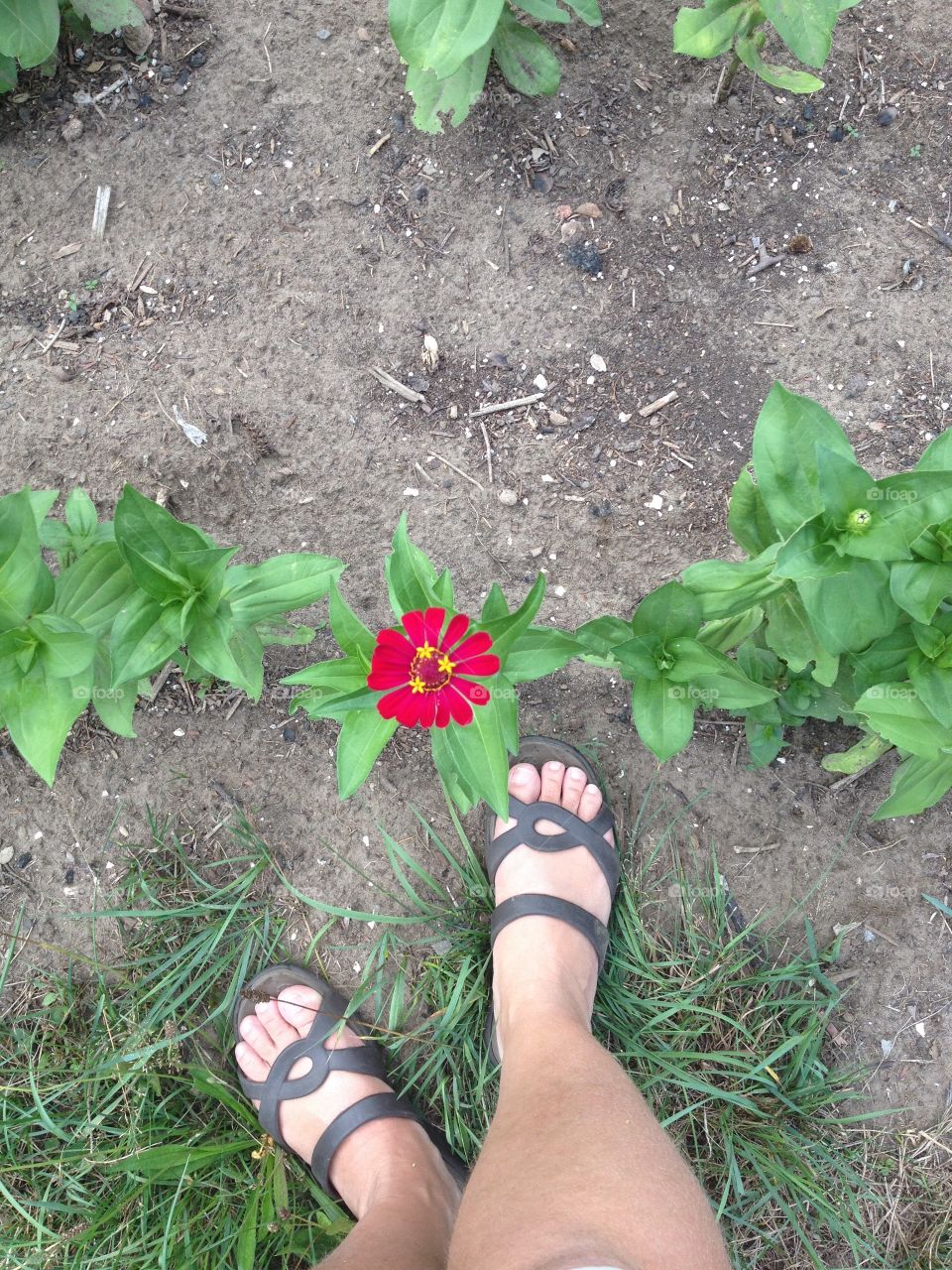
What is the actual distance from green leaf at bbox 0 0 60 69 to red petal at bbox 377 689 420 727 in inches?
80.5

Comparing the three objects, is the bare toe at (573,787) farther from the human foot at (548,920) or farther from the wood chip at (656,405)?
the wood chip at (656,405)

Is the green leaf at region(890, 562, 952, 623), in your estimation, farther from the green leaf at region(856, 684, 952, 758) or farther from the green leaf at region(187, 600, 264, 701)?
the green leaf at region(187, 600, 264, 701)

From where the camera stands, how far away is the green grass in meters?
2.10

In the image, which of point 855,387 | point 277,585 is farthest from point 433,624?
point 855,387

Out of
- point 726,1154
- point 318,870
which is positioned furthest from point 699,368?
point 726,1154

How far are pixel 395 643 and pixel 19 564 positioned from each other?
27.0 inches

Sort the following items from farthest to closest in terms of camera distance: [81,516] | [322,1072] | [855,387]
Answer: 1. [855,387]
2. [322,1072]
3. [81,516]

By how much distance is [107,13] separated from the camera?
2.48 meters

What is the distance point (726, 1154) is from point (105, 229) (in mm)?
2831

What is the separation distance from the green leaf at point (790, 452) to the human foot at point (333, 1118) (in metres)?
1.61

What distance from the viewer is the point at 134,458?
244cm

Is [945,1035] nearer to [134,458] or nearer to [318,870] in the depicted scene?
[318,870]

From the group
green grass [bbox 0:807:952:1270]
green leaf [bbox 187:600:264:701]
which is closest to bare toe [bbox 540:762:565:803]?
green grass [bbox 0:807:952:1270]

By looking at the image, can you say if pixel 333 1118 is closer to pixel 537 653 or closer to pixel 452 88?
pixel 537 653
